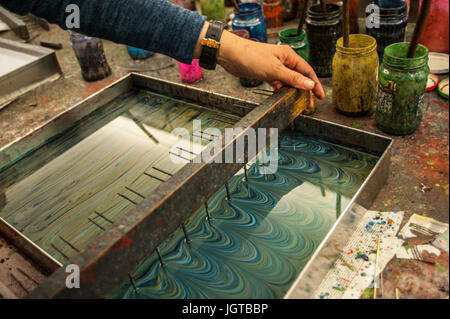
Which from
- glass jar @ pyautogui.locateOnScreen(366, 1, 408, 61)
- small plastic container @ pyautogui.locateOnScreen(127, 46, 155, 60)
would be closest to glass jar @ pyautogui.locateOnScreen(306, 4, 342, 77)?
glass jar @ pyautogui.locateOnScreen(366, 1, 408, 61)

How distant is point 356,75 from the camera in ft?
4.28

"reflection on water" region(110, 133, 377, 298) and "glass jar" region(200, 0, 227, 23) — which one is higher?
"glass jar" region(200, 0, 227, 23)

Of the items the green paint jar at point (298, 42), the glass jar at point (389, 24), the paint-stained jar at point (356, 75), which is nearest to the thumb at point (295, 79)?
the paint-stained jar at point (356, 75)

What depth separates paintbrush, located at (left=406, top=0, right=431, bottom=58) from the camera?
3.05ft

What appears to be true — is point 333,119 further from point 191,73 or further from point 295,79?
point 191,73

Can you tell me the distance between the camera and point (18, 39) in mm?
2410

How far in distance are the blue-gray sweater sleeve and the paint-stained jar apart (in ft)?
1.62

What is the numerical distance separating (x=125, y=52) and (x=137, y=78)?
424 mm

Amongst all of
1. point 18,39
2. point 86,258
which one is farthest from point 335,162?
point 18,39

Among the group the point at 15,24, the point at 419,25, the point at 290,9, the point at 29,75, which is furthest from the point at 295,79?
the point at 15,24

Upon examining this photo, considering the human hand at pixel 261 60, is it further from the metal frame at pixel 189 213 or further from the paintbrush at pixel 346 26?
the paintbrush at pixel 346 26

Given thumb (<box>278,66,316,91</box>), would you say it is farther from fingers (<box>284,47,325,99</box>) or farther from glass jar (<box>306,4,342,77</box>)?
glass jar (<box>306,4,342,77</box>)

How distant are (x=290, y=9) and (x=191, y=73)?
0.88 meters

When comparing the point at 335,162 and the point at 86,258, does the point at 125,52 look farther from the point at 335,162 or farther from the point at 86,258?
the point at 86,258
